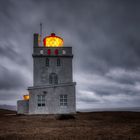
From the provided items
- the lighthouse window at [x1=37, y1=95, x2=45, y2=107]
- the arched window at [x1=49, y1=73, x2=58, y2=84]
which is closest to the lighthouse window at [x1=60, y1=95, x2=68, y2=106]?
the lighthouse window at [x1=37, y1=95, x2=45, y2=107]

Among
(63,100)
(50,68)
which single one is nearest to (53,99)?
(63,100)

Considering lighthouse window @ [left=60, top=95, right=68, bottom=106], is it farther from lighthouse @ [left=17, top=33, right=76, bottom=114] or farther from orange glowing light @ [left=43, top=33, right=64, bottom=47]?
orange glowing light @ [left=43, top=33, right=64, bottom=47]

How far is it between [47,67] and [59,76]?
2.48 metres

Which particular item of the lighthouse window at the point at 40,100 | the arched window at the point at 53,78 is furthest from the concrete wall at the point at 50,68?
the lighthouse window at the point at 40,100

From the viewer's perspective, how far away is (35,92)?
745 inches

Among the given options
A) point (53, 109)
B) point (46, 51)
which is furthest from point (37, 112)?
point (46, 51)

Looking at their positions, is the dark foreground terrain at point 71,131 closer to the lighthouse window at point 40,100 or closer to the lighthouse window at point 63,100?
the lighthouse window at point 63,100

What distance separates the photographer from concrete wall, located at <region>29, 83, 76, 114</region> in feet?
61.2

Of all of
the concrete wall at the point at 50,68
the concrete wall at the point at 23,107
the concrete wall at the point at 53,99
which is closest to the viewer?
the concrete wall at the point at 53,99

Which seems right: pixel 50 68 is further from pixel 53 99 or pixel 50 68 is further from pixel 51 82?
pixel 53 99

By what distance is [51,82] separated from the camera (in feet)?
77.8

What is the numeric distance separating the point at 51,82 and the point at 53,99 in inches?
202

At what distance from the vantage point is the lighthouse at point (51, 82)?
1883cm

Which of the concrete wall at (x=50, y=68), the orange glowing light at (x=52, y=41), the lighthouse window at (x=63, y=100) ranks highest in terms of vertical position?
the orange glowing light at (x=52, y=41)
